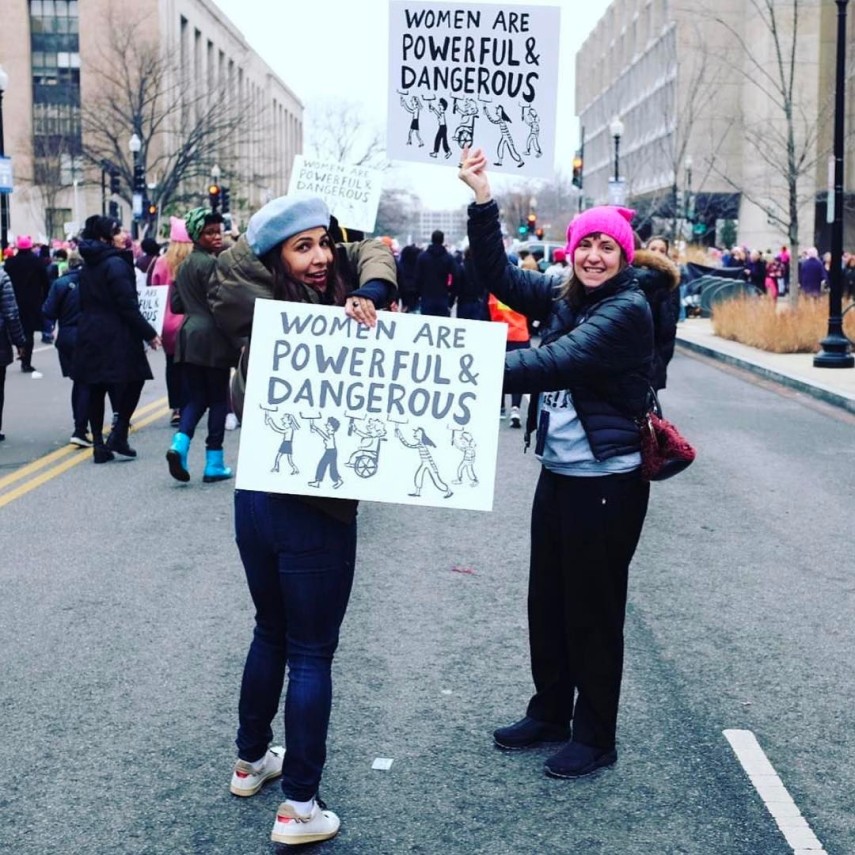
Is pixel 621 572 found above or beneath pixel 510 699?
above

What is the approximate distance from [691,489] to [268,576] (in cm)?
679

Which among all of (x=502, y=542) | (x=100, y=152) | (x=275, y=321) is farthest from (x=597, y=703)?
(x=100, y=152)

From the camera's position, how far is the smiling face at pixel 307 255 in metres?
4.05

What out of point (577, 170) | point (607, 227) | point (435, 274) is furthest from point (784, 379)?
point (577, 170)

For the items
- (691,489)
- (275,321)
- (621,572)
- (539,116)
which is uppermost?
(539,116)

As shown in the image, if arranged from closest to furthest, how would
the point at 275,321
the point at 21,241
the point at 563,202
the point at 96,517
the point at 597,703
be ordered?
the point at 275,321
the point at 597,703
the point at 96,517
the point at 21,241
the point at 563,202

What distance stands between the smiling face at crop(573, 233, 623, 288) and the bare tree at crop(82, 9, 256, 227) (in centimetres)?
5600

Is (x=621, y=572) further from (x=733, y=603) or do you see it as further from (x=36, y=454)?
(x=36, y=454)

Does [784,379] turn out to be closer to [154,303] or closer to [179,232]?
[154,303]

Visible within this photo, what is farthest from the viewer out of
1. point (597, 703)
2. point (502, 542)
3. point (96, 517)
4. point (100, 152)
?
point (100, 152)

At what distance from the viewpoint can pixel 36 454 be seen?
12.3 meters

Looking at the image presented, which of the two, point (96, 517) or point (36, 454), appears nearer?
point (96, 517)

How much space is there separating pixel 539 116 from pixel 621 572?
5.49ft

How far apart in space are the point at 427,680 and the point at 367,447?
1935 mm
